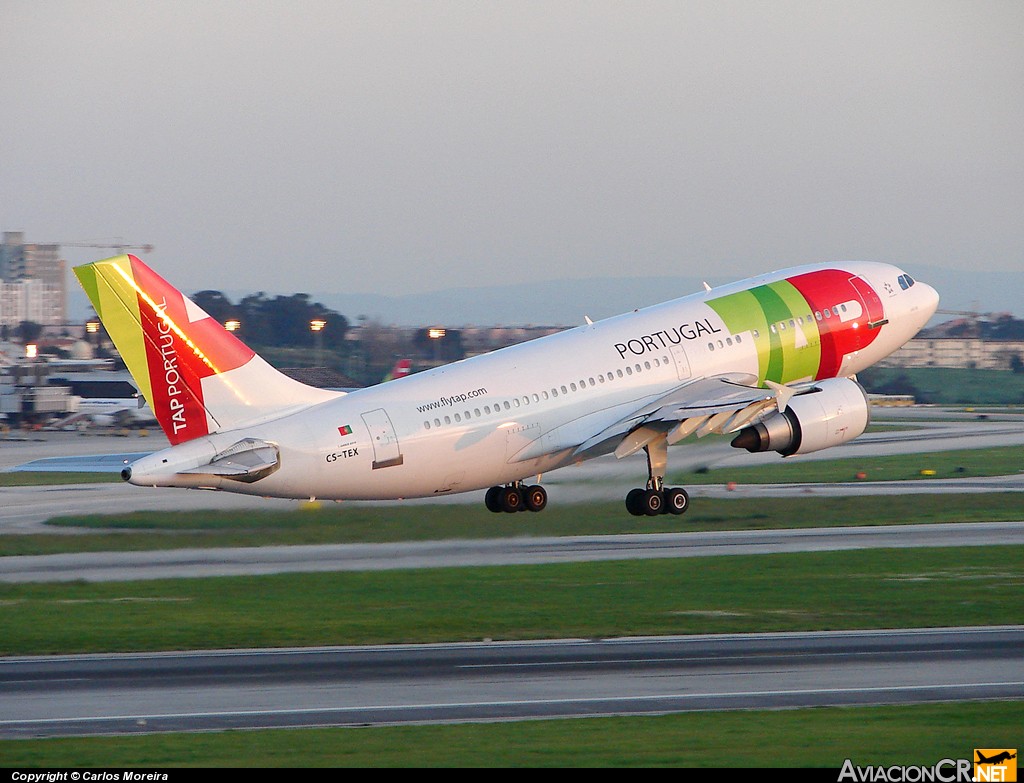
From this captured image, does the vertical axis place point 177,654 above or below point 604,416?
below

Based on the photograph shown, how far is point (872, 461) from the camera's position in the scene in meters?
67.8

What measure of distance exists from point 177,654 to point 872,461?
4725 cm

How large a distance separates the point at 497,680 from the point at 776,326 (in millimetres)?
20805

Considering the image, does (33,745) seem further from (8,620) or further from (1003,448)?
(1003,448)

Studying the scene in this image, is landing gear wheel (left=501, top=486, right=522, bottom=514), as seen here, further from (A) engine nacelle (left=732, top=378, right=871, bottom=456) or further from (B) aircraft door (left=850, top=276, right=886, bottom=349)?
(B) aircraft door (left=850, top=276, right=886, bottom=349)

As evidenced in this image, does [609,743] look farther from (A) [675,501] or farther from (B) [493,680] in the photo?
(A) [675,501]

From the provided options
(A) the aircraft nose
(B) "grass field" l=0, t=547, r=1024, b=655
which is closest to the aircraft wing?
(B) "grass field" l=0, t=547, r=1024, b=655

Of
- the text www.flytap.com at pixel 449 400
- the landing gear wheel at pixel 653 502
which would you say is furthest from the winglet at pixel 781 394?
the text www.flytap.com at pixel 449 400

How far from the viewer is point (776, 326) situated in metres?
42.1

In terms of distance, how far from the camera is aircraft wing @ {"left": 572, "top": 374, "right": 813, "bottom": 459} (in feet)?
127

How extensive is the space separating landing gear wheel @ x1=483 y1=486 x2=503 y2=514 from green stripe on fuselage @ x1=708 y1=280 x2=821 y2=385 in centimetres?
857

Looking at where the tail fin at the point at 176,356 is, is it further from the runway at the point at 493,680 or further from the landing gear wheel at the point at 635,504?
the landing gear wheel at the point at 635,504

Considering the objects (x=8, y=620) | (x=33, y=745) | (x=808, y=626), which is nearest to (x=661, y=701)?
(x=808, y=626)

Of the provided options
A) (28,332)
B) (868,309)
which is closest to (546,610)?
(868,309)
